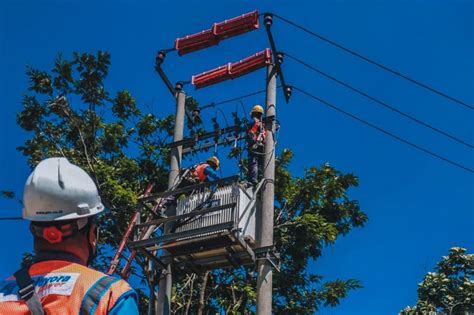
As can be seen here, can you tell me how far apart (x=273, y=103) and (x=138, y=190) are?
26.1ft

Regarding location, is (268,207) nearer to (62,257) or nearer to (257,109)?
(257,109)

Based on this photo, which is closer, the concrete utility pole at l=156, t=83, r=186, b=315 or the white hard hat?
the white hard hat

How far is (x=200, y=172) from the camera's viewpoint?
446 inches

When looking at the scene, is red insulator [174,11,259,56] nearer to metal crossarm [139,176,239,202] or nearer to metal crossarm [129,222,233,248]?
metal crossarm [139,176,239,202]

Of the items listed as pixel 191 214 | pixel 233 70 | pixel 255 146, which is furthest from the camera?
pixel 233 70

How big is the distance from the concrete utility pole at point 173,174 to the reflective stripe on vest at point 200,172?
25.3 inches

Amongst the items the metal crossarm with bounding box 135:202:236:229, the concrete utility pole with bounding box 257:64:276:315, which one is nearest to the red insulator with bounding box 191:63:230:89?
the concrete utility pole with bounding box 257:64:276:315

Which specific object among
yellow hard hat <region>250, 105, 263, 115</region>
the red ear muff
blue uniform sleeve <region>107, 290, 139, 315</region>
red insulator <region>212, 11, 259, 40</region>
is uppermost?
red insulator <region>212, 11, 259, 40</region>

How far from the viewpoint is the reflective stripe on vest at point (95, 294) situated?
87.4 inches

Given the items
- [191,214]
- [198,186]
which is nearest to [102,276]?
[191,214]

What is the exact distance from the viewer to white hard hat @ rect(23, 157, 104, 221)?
2.38 metres

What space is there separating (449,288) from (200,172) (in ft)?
49.5

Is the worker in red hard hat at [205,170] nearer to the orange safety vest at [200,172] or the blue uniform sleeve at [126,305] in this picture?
the orange safety vest at [200,172]

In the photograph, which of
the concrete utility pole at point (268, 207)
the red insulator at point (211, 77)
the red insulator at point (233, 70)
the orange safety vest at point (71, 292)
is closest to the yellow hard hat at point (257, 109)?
the concrete utility pole at point (268, 207)
